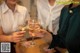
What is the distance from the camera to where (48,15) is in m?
0.85

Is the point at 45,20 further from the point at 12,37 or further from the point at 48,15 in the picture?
the point at 12,37

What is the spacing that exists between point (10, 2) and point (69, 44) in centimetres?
29

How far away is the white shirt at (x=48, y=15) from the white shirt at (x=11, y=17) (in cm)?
6

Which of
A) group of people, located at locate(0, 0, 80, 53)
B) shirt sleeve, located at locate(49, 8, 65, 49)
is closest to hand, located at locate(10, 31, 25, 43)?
group of people, located at locate(0, 0, 80, 53)

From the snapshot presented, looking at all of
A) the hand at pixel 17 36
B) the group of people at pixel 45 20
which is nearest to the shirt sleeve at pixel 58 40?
the group of people at pixel 45 20

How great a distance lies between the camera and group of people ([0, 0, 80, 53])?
806 mm

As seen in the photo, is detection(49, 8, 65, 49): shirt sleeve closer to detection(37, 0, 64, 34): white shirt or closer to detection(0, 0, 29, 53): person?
detection(37, 0, 64, 34): white shirt

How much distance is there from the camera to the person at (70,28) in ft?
2.52

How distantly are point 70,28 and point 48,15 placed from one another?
11 centimetres

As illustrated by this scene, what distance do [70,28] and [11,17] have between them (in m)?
0.25

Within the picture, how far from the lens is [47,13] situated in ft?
2.78

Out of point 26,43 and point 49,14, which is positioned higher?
point 49,14

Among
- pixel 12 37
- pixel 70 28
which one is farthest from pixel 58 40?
pixel 12 37

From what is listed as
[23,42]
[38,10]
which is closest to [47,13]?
[38,10]
